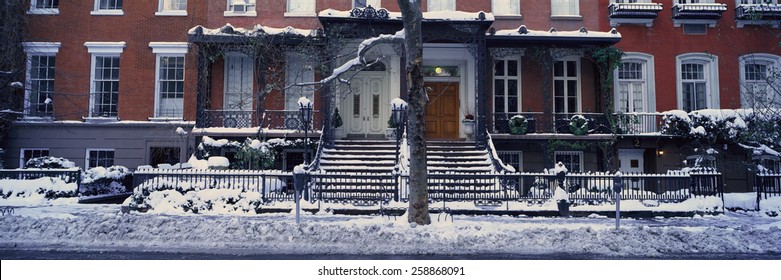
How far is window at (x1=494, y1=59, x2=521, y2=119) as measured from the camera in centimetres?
1880

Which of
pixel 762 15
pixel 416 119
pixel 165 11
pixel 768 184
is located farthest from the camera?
pixel 165 11

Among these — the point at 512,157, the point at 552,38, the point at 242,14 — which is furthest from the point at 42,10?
the point at 552,38

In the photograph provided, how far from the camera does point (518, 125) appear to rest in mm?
16922

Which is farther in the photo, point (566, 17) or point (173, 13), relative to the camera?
point (173, 13)

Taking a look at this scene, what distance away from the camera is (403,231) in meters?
8.93

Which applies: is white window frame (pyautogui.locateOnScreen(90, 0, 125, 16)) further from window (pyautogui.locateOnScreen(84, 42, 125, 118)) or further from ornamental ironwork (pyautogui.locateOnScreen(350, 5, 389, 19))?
ornamental ironwork (pyautogui.locateOnScreen(350, 5, 389, 19))

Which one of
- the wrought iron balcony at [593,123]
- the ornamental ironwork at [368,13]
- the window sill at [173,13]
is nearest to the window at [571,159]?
the wrought iron balcony at [593,123]

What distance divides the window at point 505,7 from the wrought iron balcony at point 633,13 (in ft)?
11.2

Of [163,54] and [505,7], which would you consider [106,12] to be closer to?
[163,54]

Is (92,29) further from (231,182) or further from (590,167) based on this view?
(590,167)

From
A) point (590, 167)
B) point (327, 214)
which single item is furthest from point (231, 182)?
point (590, 167)

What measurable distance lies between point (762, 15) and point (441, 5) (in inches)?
451

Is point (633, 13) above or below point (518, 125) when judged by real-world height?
above
